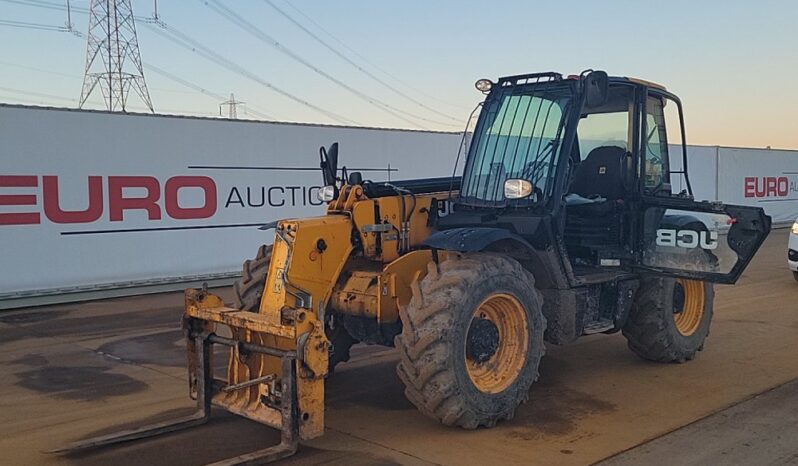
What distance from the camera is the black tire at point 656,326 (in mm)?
7082

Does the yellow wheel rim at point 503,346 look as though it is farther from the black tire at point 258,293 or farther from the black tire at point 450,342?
the black tire at point 258,293

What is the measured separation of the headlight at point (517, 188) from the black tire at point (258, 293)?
6.08ft

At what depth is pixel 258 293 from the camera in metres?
5.93

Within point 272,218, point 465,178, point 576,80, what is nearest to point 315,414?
point 465,178

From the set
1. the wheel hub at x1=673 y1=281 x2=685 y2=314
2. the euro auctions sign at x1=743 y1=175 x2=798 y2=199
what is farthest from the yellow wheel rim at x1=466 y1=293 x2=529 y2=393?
the euro auctions sign at x1=743 y1=175 x2=798 y2=199

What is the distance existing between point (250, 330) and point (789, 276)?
12210mm

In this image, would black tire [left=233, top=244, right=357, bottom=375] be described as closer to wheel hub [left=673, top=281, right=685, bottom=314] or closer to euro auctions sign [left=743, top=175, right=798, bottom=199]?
wheel hub [left=673, top=281, right=685, bottom=314]

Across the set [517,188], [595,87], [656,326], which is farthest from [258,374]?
[656,326]

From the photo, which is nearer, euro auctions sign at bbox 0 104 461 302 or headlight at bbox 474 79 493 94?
headlight at bbox 474 79 493 94

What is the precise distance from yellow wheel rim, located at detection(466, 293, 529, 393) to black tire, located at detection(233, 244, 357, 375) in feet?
4.67

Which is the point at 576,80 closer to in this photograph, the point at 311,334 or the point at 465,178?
the point at 465,178

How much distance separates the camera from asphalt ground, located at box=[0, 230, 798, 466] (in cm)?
499

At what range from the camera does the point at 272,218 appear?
13953 millimetres

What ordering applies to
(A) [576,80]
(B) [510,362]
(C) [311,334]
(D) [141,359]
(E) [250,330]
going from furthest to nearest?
(D) [141,359], (A) [576,80], (B) [510,362], (E) [250,330], (C) [311,334]
